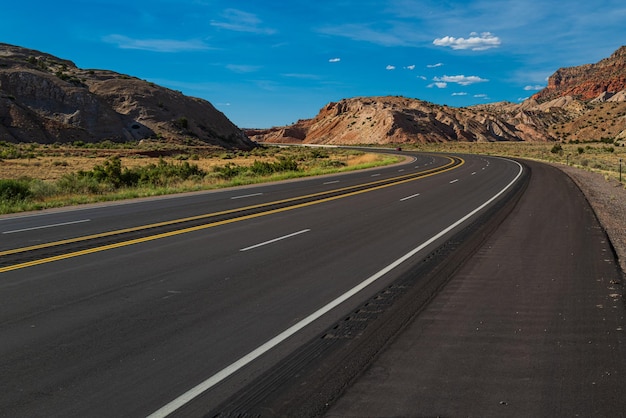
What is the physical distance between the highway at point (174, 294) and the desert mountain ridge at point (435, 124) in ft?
404

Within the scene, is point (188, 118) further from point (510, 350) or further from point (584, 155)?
point (510, 350)

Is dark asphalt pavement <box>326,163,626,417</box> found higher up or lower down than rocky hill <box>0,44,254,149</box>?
lower down

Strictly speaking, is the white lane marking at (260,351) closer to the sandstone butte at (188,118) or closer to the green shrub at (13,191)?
the green shrub at (13,191)

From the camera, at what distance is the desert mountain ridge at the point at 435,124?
134500mm

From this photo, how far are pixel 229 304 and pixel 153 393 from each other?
246 cm

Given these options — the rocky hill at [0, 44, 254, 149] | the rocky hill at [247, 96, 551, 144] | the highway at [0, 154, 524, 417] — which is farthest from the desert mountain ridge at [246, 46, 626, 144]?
the highway at [0, 154, 524, 417]

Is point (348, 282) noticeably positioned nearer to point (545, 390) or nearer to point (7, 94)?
point (545, 390)

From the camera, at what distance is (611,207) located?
58.0 feet

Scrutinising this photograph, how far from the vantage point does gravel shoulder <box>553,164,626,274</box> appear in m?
11.2

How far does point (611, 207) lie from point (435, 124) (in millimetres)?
133155

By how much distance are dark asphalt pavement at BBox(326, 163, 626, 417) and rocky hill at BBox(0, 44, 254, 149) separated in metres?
→ 68.5

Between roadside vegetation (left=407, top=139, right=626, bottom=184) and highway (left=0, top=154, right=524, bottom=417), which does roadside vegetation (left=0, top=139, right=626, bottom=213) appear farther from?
highway (left=0, top=154, right=524, bottom=417)

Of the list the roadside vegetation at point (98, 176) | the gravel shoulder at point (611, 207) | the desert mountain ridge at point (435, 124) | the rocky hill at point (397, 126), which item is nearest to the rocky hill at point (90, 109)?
the roadside vegetation at point (98, 176)

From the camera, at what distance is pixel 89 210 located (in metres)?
17.5
